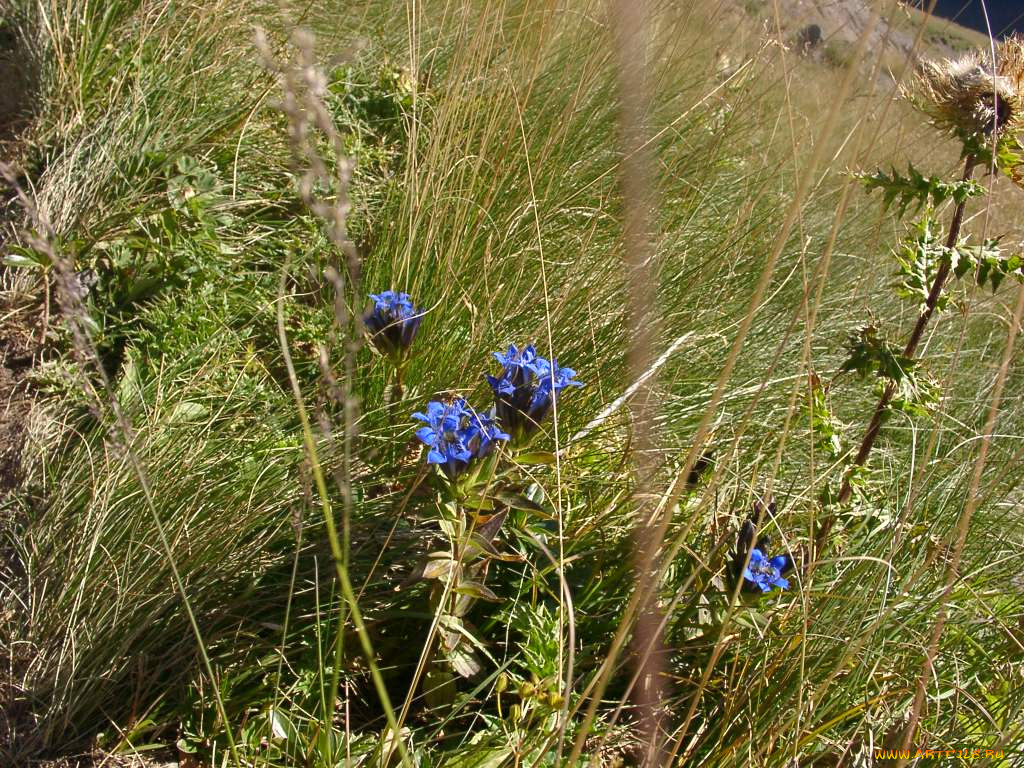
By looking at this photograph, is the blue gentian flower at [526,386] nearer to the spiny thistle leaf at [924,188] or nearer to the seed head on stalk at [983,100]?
the spiny thistle leaf at [924,188]

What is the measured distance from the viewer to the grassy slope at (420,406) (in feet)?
4.61

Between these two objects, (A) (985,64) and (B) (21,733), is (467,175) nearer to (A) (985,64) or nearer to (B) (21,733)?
(A) (985,64)

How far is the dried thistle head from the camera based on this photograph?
4.68 feet

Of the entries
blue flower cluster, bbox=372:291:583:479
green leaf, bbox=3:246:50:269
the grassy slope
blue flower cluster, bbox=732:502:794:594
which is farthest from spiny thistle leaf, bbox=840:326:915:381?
green leaf, bbox=3:246:50:269

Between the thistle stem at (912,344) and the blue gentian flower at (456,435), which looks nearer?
the blue gentian flower at (456,435)

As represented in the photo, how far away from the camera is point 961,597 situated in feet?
5.54

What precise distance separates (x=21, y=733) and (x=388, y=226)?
137 centimetres

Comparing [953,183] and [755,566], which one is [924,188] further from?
[755,566]

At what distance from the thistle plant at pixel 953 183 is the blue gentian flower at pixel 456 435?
75 centimetres

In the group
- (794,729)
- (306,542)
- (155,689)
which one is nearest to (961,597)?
(794,729)

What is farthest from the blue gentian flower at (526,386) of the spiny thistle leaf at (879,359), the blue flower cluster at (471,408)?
the spiny thistle leaf at (879,359)

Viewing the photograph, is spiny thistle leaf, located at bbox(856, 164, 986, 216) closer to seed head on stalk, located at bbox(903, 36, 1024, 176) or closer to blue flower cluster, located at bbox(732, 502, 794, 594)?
seed head on stalk, located at bbox(903, 36, 1024, 176)

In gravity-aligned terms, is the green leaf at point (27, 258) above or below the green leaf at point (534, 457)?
below

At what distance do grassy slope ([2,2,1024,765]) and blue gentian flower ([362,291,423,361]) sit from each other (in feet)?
0.41
